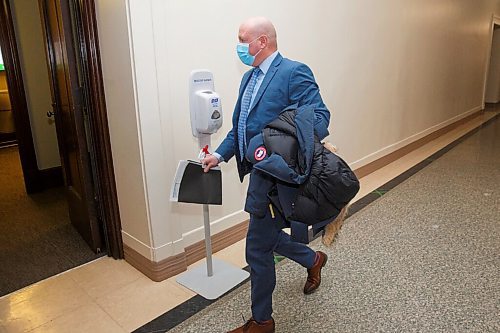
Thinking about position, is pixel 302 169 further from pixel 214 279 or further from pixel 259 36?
pixel 214 279

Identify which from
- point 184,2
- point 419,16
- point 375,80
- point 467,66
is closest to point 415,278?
point 184,2

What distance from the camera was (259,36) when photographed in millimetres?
1686

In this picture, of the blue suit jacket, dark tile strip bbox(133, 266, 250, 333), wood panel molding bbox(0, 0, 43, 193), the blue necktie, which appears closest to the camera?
the blue suit jacket

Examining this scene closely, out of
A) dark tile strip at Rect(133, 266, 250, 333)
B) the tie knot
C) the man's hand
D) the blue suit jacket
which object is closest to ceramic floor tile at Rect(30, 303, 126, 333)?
dark tile strip at Rect(133, 266, 250, 333)

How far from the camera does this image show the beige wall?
3.95 meters

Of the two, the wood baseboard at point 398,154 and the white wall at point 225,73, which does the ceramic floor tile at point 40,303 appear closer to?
the white wall at point 225,73

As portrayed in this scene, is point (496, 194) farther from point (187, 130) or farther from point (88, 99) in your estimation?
point (88, 99)

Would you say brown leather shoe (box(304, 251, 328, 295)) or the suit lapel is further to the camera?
brown leather shoe (box(304, 251, 328, 295))

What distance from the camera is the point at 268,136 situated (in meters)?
1.57

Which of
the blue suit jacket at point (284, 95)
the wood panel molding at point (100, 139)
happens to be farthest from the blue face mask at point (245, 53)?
the wood panel molding at point (100, 139)

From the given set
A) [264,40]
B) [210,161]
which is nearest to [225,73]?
[210,161]

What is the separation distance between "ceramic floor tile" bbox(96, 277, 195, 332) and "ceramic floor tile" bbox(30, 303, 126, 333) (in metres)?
0.04

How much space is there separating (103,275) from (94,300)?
275 millimetres

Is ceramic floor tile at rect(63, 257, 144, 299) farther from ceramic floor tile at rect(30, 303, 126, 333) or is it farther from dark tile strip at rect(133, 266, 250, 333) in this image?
dark tile strip at rect(133, 266, 250, 333)
